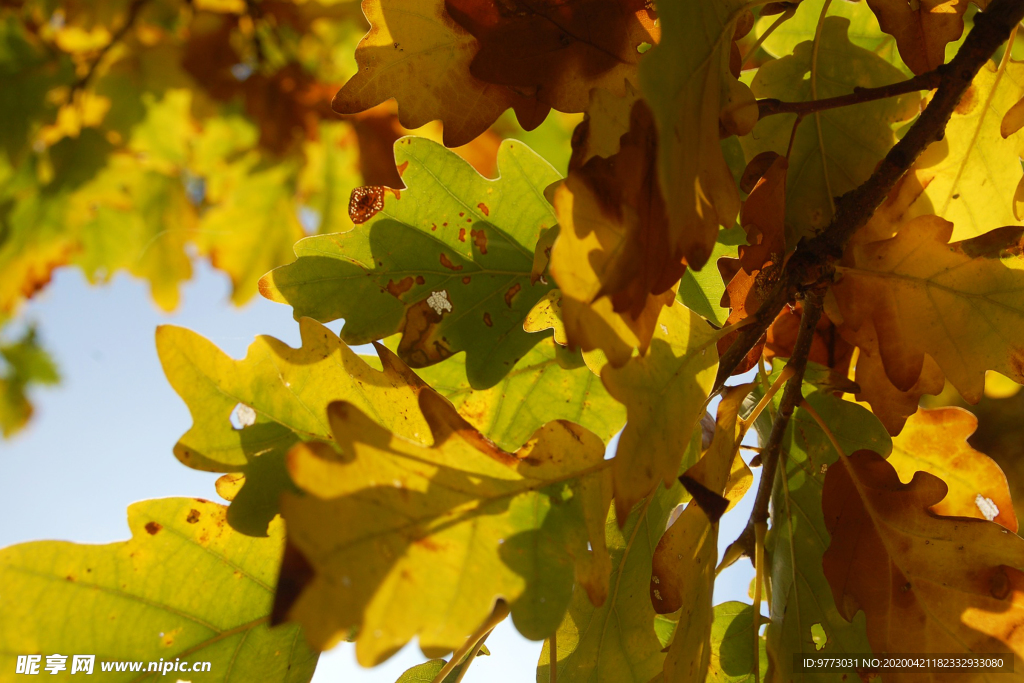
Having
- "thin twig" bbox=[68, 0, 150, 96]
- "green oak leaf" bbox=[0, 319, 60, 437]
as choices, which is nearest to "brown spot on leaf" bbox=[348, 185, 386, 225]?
"thin twig" bbox=[68, 0, 150, 96]

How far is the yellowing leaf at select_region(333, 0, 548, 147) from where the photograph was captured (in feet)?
1.62

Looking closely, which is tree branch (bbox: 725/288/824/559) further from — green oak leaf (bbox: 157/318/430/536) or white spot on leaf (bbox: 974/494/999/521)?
green oak leaf (bbox: 157/318/430/536)

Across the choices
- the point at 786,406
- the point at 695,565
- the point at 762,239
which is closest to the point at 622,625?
the point at 695,565

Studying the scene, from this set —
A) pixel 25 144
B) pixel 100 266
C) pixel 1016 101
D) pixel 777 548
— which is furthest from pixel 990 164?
pixel 100 266

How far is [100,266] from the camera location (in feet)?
7.77

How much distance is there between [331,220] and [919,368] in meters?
2.32

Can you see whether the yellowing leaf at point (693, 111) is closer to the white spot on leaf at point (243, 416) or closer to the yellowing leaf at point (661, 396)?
the yellowing leaf at point (661, 396)

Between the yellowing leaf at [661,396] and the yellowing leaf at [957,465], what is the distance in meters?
0.26

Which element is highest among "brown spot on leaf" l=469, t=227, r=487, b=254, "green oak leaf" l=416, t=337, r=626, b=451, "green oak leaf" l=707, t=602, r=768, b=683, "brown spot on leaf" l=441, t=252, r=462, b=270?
"brown spot on leaf" l=469, t=227, r=487, b=254

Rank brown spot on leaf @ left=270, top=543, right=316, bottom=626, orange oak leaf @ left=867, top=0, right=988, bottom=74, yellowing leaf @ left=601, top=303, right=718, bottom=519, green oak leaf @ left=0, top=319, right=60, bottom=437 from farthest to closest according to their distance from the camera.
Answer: green oak leaf @ left=0, top=319, right=60, bottom=437
orange oak leaf @ left=867, top=0, right=988, bottom=74
yellowing leaf @ left=601, top=303, right=718, bottom=519
brown spot on leaf @ left=270, top=543, right=316, bottom=626

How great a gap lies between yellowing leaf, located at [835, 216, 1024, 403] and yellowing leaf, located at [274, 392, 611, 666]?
0.75 ft

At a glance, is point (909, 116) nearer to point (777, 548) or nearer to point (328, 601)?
point (777, 548)

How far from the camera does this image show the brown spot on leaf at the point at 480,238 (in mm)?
593

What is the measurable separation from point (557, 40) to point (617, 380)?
241mm
